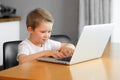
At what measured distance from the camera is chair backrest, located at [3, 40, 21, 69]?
1840mm

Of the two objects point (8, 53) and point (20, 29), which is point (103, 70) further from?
point (20, 29)

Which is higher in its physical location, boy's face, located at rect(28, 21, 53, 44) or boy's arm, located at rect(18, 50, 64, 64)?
boy's face, located at rect(28, 21, 53, 44)

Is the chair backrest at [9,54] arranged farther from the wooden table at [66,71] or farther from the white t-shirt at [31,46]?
the wooden table at [66,71]

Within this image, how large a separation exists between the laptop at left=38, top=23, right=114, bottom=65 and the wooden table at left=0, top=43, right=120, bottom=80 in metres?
0.03

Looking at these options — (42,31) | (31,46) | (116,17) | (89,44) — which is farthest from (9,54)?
(116,17)

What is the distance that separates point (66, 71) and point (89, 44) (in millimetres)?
256

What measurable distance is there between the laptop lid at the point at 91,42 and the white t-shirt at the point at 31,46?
368 millimetres

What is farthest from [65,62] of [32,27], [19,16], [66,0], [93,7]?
[19,16]

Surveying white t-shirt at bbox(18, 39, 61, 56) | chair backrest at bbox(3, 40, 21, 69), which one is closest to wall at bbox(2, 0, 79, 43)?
Answer: white t-shirt at bbox(18, 39, 61, 56)

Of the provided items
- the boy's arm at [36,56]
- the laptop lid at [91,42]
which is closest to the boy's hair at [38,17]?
the boy's arm at [36,56]

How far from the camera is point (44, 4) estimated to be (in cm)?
369

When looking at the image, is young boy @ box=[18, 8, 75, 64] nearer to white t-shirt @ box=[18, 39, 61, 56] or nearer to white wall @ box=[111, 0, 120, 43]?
white t-shirt @ box=[18, 39, 61, 56]

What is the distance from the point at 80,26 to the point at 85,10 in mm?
189

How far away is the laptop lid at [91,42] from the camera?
4.96 feet
